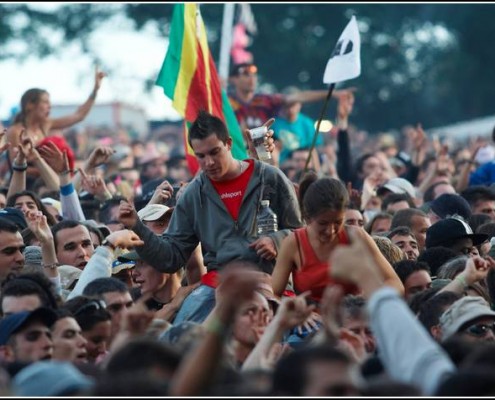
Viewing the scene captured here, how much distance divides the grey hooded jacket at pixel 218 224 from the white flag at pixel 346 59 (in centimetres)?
366

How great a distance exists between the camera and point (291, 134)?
56.9 ft

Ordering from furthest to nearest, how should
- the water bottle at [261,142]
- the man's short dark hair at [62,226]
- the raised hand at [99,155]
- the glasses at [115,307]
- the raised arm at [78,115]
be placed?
the raised arm at [78,115] < the raised hand at [99,155] < the man's short dark hair at [62,226] < the water bottle at [261,142] < the glasses at [115,307]

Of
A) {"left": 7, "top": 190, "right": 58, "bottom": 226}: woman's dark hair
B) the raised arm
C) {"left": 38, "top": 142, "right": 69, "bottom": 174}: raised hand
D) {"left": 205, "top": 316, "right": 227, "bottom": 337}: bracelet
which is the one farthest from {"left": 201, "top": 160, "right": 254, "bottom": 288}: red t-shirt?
the raised arm

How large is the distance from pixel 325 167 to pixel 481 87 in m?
29.8

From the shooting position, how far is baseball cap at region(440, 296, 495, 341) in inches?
311

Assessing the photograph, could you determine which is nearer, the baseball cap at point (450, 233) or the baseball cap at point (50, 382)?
the baseball cap at point (50, 382)

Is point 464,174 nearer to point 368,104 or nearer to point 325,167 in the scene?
point 325,167

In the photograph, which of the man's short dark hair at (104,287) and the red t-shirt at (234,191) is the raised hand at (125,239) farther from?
the red t-shirt at (234,191)

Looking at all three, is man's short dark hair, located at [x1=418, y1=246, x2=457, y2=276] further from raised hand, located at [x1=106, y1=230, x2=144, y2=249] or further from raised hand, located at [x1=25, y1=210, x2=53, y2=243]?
raised hand, located at [x1=25, y1=210, x2=53, y2=243]

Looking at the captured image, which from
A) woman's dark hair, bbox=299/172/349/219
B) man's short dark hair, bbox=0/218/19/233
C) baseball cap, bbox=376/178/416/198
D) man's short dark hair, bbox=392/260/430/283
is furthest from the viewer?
baseball cap, bbox=376/178/416/198

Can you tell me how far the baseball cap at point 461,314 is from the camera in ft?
26.0

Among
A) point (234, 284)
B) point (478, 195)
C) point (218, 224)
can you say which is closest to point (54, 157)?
point (478, 195)

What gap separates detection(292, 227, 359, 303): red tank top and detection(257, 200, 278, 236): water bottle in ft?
1.56

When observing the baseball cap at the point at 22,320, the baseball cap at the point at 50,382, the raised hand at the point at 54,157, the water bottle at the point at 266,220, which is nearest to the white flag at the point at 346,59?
the raised hand at the point at 54,157
